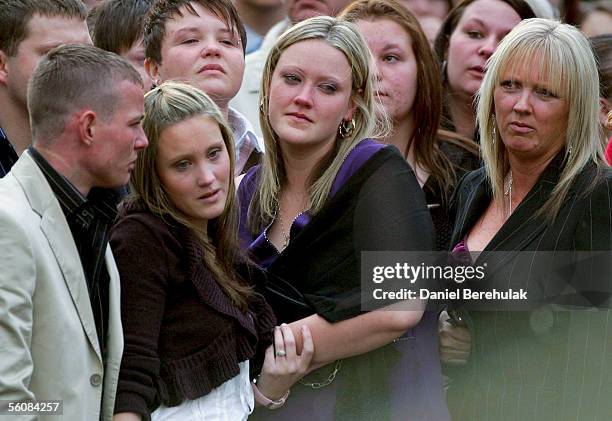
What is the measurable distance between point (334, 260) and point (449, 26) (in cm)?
193

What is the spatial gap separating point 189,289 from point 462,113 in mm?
2008

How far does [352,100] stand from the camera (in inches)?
150

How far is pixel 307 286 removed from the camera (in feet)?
11.8

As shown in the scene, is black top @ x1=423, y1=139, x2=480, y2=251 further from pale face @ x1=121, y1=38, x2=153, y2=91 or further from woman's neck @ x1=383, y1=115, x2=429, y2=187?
pale face @ x1=121, y1=38, x2=153, y2=91

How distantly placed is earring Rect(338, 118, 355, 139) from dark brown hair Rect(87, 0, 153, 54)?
1.17 m

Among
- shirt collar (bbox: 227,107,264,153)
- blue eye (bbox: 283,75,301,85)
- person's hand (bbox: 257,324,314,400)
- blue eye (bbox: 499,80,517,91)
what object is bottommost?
person's hand (bbox: 257,324,314,400)

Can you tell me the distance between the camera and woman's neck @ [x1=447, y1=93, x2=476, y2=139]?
16.0 feet

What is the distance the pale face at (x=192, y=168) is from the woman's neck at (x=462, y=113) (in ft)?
5.61

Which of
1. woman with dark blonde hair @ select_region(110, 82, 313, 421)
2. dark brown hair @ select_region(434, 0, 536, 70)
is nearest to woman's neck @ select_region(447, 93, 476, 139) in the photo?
dark brown hair @ select_region(434, 0, 536, 70)

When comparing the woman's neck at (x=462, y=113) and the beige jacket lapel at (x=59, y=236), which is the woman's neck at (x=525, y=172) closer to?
the woman's neck at (x=462, y=113)

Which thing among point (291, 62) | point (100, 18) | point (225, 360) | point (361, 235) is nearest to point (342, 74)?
point (291, 62)

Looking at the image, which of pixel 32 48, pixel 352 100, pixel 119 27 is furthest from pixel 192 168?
pixel 119 27

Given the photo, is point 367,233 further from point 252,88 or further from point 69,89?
point 252,88

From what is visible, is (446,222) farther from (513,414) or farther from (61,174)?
(61,174)
